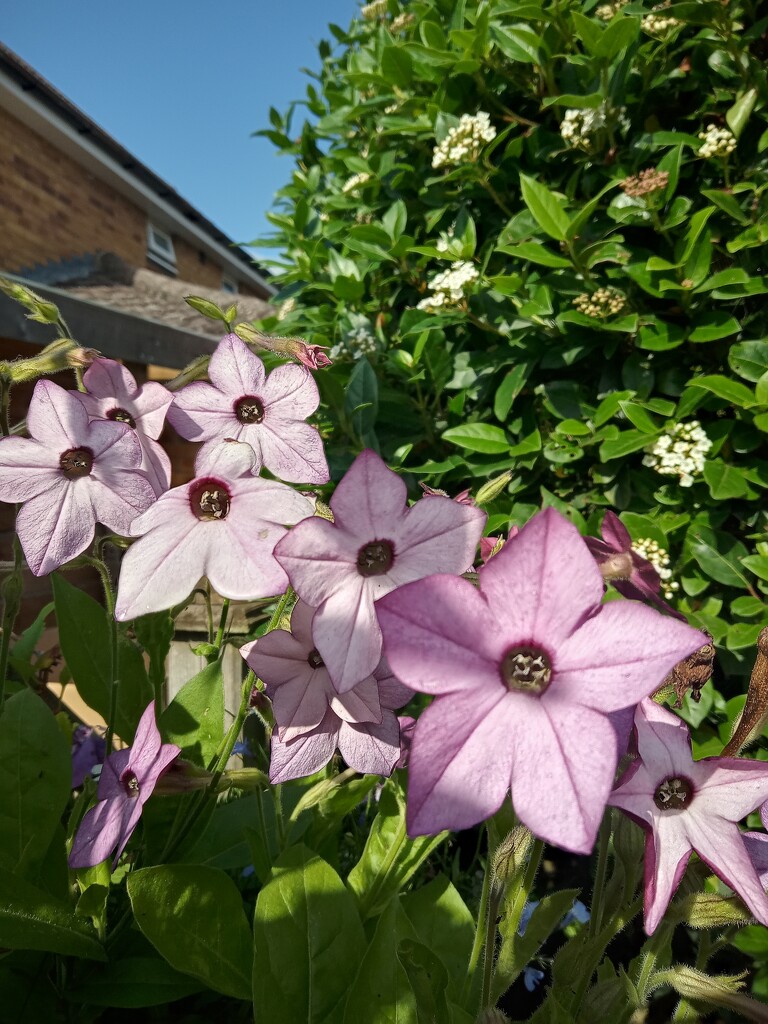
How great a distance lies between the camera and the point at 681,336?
5.20 ft

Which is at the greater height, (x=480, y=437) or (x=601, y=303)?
(x=601, y=303)

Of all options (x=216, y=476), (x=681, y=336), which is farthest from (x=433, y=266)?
(x=216, y=476)

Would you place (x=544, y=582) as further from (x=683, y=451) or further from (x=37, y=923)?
(x=683, y=451)

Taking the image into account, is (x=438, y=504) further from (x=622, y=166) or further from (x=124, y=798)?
(x=622, y=166)

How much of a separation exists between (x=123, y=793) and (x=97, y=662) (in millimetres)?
391

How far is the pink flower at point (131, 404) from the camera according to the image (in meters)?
0.72

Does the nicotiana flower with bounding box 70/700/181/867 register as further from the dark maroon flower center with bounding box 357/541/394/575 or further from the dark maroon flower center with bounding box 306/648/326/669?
the dark maroon flower center with bounding box 357/541/394/575

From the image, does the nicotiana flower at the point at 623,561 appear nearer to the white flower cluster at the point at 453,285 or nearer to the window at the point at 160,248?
the white flower cluster at the point at 453,285

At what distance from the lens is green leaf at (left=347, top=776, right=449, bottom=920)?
93 centimetres

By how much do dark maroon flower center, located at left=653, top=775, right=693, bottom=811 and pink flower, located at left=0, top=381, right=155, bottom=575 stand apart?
530 mm

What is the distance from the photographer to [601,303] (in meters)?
1.62

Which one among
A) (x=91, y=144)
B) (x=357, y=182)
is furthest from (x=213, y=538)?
(x=91, y=144)

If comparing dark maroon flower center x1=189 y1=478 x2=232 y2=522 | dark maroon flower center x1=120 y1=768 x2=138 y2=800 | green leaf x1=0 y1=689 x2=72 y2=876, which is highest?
dark maroon flower center x1=189 y1=478 x2=232 y2=522

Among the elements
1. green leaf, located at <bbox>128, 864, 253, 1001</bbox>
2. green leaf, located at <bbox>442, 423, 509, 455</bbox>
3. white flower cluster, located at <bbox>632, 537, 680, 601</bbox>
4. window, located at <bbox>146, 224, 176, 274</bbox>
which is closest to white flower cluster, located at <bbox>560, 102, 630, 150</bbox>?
green leaf, located at <bbox>442, 423, 509, 455</bbox>
